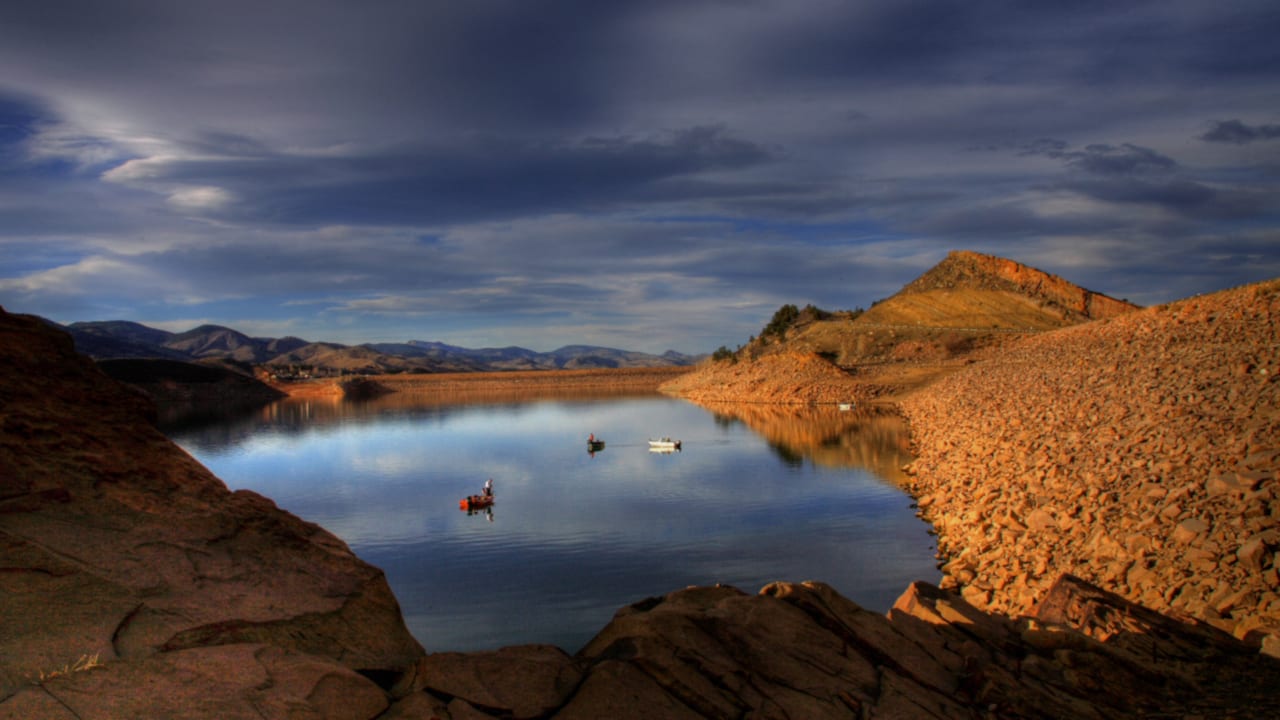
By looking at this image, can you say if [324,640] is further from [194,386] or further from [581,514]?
[194,386]

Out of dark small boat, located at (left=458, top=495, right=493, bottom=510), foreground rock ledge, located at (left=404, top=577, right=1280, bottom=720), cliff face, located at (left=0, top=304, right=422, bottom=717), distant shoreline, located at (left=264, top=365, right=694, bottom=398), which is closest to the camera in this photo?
cliff face, located at (left=0, top=304, right=422, bottom=717)

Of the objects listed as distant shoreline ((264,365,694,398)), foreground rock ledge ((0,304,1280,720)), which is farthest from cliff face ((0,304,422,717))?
distant shoreline ((264,365,694,398))

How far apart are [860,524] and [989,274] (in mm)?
90523

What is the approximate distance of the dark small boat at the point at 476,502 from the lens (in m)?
27.2

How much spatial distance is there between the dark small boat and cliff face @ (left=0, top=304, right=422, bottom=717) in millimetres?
18497

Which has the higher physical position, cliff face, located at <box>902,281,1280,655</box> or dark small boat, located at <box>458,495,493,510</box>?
cliff face, located at <box>902,281,1280,655</box>

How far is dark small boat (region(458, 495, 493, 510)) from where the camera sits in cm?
2720

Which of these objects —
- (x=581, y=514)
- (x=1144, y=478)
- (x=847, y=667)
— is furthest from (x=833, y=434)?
(x=847, y=667)

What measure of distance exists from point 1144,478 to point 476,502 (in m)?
19.9

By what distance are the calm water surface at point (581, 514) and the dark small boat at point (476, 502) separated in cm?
34

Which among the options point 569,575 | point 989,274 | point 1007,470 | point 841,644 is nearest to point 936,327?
point 989,274

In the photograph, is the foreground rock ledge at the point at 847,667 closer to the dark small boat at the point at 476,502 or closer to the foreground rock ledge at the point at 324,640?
the foreground rock ledge at the point at 324,640

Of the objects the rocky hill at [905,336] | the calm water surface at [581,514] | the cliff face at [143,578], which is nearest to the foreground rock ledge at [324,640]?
the cliff face at [143,578]

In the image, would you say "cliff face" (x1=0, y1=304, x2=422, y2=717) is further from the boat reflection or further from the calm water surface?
the boat reflection
